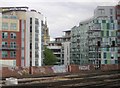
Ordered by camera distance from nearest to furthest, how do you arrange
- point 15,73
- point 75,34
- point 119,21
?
point 15,73 < point 119,21 < point 75,34

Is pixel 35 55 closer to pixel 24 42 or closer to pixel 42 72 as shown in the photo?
pixel 24 42

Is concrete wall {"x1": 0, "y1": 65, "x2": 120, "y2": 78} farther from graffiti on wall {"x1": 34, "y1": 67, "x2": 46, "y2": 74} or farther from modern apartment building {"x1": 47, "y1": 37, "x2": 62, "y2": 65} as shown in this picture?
modern apartment building {"x1": 47, "y1": 37, "x2": 62, "y2": 65}

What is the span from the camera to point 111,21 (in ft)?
338

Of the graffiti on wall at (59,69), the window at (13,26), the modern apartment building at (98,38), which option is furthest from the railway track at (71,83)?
the modern apartment building at (98,38)

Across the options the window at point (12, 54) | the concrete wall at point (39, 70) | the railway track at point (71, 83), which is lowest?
the railway track at point (71, 83)

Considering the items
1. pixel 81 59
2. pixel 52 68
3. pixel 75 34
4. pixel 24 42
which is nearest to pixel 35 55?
pixel 24 42

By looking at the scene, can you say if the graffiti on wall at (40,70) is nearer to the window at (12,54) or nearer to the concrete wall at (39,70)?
the concrete wall at (39,70)

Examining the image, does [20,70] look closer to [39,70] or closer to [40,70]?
[39,70]

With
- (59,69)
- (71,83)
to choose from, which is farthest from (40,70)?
(71,83)

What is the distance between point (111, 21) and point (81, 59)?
20281 millimetres

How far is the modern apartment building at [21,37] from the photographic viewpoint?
2879 inches

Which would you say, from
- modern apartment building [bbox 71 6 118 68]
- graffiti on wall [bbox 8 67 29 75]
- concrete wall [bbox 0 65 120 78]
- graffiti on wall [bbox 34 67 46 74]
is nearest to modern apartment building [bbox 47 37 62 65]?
modern apartment building [bbox 71 6 118 68]

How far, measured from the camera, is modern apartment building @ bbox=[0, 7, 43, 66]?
7312 cm

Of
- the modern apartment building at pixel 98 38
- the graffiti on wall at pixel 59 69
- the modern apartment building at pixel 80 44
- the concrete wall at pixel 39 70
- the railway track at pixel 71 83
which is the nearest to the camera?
the railway track at pixel 71 83
